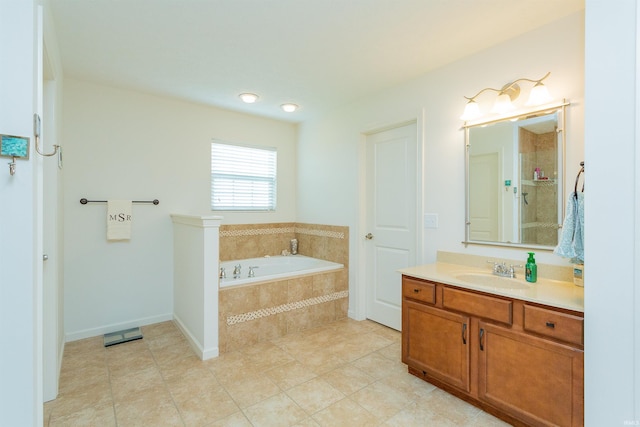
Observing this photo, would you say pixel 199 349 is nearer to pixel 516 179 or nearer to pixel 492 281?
pixel 492 281

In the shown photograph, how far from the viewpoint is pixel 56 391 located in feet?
6.55

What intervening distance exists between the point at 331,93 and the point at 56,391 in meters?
3.25

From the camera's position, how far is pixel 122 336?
2898 millimetres

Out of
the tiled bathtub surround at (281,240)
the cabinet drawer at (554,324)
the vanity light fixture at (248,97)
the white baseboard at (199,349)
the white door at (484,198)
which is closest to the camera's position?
the cabinet drawer at (554,324)

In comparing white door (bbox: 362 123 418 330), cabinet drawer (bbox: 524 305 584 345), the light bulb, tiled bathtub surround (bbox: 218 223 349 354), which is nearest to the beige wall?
tiled bathtub surround (bbox: 218 223 349 354)

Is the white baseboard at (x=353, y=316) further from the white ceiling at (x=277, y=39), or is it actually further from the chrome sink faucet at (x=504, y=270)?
the white ceiling at (x=277, y=39)

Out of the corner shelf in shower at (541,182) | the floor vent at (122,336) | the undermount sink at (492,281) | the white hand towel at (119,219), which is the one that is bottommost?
the floor vent at (122,336)

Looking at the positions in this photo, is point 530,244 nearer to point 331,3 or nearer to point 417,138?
point 417,138

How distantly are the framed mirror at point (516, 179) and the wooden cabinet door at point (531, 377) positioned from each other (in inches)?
28.0

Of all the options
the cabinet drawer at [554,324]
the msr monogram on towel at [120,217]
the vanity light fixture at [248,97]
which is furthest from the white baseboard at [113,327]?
the cabinet drawer at [554,324]

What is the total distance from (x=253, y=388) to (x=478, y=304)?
1583 millimetres

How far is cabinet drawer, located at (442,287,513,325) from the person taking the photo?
67.4 inches

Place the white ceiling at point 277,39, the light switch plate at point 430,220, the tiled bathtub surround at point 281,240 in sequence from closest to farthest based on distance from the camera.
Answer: the white ceiling at point 277,39 → the light switch plate at point 430,220 → the tiled bathtub surround at point 281,240

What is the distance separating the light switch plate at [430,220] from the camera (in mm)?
2613
